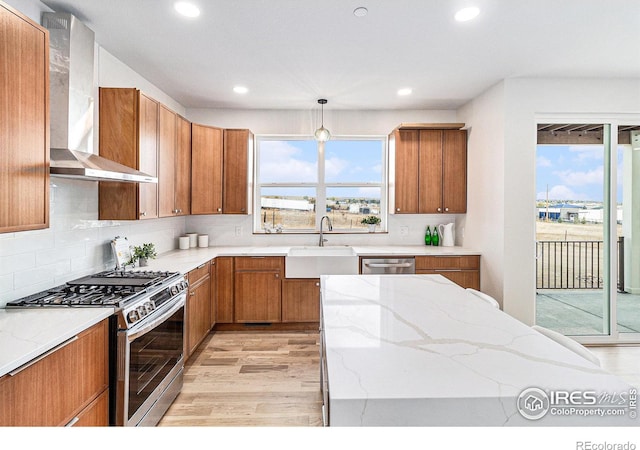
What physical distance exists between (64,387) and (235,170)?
3.11 metres

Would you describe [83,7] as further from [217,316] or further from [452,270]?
[452,270]

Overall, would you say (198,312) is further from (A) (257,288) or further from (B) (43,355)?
(B) (43,355)

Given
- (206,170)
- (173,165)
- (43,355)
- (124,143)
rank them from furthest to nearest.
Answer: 1. (206,170)
2. (173,165)
3. (124,143)
4. (43,355)

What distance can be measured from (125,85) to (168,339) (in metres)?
2.30

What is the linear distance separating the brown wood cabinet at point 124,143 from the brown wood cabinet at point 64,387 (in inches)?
47.9

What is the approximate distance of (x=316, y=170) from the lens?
4840 millimetres

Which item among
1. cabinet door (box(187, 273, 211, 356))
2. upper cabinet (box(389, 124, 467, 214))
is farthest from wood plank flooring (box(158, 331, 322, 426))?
upper cabinet (box(389, 124, 467, 214))

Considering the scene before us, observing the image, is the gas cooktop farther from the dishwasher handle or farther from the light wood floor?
the dishwasher handle

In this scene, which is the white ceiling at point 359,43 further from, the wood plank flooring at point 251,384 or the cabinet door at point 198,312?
the wood plank flooring at point 251,384

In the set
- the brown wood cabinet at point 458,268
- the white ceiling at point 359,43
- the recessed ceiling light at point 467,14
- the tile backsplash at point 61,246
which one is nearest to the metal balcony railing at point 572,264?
the brown wood cabinet at point 458,268

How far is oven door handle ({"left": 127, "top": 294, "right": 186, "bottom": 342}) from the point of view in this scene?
1982 mm

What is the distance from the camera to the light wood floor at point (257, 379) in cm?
245

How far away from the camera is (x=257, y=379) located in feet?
9.77

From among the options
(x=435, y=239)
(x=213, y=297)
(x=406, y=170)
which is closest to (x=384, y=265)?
(x=435, y=239)
